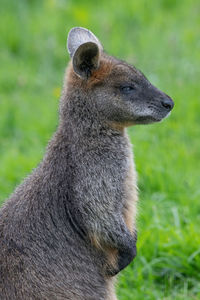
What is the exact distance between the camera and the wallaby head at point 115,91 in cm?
439

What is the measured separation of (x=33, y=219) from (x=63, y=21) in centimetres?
607

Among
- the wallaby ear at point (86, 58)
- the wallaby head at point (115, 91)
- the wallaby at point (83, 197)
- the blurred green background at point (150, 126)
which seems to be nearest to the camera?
the wallaby at point (83, 197)

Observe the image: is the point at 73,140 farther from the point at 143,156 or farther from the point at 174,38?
the point at 174,38

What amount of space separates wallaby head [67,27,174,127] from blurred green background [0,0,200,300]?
1.11 meters

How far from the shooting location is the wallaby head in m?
4.39

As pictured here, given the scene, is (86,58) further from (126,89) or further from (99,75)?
(126,89)

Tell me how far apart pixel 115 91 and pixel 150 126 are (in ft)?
8.90

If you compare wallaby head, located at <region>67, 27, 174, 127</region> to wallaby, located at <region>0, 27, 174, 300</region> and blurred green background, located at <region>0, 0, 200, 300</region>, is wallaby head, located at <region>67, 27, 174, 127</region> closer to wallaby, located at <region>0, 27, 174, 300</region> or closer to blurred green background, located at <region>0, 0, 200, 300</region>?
wallaby, located at <region>0, 27, 174, 300</region>

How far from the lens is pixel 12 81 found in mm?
8602

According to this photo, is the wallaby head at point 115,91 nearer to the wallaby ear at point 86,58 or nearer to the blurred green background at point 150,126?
the wallaby ear at point 86,58

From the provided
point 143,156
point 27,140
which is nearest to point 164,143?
point 143,156

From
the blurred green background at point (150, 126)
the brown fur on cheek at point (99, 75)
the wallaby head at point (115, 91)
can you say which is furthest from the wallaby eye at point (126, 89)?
the blurred green background at point (150, 126)

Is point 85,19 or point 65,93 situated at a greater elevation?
point 85,19

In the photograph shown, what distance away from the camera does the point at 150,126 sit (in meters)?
7.11
